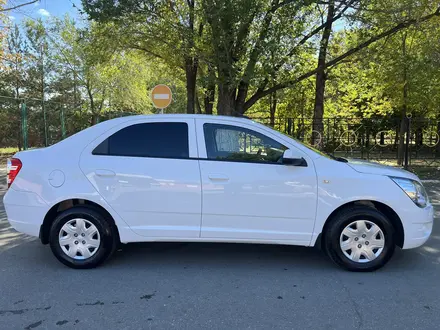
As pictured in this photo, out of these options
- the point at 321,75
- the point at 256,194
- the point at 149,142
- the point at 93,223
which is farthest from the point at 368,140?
the point at 93,223

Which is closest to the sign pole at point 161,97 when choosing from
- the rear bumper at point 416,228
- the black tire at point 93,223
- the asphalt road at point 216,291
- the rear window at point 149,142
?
the asphalt road at point 216,291

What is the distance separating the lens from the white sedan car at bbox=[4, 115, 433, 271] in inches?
163

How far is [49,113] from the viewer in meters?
17.3

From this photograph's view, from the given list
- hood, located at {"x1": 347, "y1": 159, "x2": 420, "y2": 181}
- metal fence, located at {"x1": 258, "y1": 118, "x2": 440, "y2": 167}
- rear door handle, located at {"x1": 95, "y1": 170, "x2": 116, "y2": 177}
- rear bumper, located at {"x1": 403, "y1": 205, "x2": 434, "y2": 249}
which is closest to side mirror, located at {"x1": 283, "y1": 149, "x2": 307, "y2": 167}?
hood, located at {"x1": 347, "y1": 159, "x2": 420, "y2": 181}

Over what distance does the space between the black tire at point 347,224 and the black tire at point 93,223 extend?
8.16ft

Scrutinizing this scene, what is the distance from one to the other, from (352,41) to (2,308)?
44.6 feet

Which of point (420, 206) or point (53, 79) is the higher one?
point (53, 79)

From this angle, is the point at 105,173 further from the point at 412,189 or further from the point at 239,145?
the point at 412,189

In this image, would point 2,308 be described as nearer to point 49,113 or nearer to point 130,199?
point 130,199

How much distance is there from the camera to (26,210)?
431 cm

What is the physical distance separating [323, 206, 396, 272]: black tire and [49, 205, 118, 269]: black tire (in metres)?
Answer: 2.49

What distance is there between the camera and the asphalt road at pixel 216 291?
3186 mm

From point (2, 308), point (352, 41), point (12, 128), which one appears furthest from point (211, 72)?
point (12, 128)

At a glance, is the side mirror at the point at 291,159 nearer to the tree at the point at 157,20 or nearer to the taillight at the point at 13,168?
the taillight at the point at 13,168
